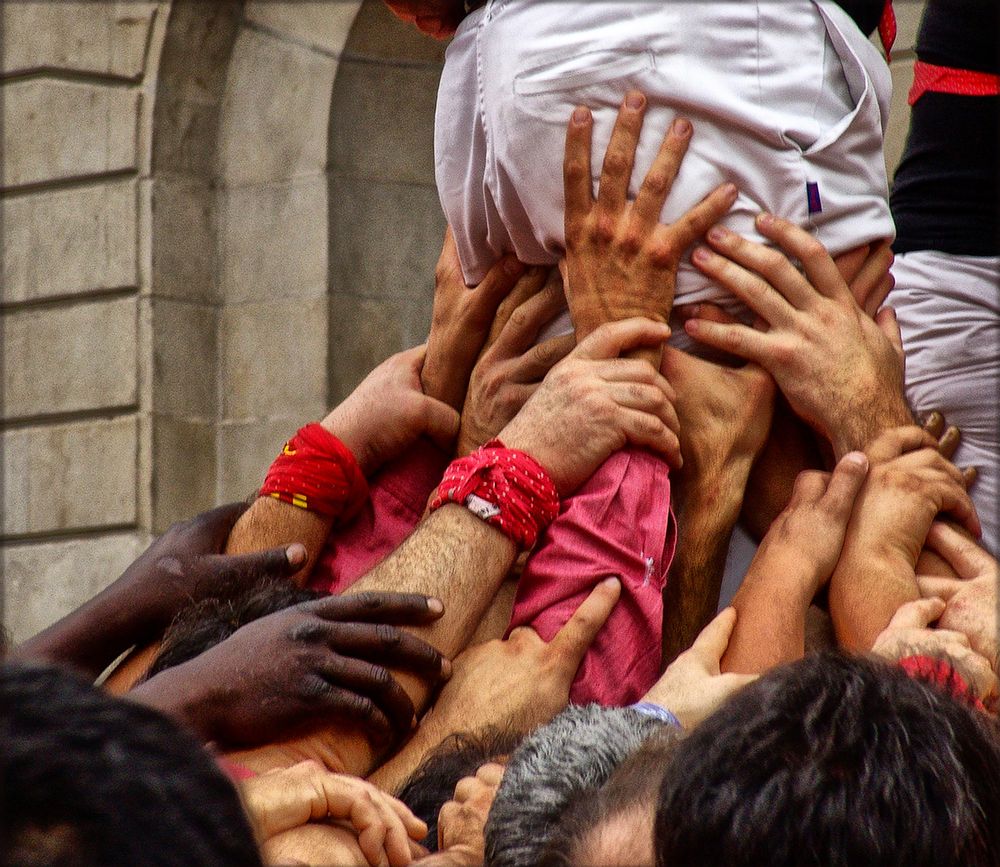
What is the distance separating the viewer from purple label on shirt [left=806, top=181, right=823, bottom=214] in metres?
2.00

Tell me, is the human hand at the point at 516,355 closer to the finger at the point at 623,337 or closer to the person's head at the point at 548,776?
the finger at the point at 623,337

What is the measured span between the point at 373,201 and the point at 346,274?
0.90 feet

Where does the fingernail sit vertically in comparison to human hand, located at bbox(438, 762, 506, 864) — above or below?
above

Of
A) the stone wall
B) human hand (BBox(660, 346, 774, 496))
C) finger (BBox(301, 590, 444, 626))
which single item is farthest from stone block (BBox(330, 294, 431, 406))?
finger (BBox(301, 590, 444, 626))

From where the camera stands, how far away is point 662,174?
2.00 meters

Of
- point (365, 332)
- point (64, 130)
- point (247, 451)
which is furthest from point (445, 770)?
point (64, 130)

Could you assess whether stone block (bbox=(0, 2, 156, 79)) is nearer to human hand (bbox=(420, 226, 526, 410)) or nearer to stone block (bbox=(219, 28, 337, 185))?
stone block (bbox=(219, 28, 337, 185))

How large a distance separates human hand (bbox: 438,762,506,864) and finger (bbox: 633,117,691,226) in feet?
2.55

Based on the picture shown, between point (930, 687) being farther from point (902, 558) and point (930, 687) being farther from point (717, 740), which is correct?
point (902, 558)

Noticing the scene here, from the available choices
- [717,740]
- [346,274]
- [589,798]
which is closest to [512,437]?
[589,798]

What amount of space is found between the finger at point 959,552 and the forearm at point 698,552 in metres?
0.27

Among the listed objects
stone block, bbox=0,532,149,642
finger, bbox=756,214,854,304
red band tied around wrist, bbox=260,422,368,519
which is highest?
finger, bbox=756,214,854,304

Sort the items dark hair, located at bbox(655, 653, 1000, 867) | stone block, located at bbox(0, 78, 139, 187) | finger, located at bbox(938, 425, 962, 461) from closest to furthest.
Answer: dark hair, located at bbox(655, 653, 1000, 867) < finger, located at bbox(938, 425, 962, 461) < stone block, located at bbox(0, 78, 139, 187)

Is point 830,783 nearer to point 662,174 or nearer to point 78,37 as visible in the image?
point 662,174
